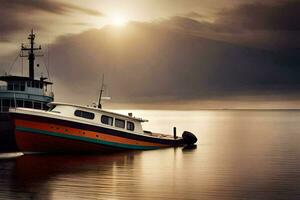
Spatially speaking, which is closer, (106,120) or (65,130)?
(65,130)

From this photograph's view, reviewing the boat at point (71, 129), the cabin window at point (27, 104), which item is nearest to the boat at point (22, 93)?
the cabin window at point (27, 104)

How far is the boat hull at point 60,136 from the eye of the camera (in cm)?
3139

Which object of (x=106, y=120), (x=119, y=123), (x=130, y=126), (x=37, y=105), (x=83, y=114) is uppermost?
(x=37, y=105)

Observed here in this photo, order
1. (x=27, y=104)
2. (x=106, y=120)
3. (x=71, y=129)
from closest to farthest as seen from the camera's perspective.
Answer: (x=71, y=129) < (x=106, y=120) < (x=27, y=104)

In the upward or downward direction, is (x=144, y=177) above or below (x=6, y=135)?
below

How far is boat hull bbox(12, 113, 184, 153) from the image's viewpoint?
31391mm

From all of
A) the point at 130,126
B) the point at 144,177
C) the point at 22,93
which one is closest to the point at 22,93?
the point at 22,93

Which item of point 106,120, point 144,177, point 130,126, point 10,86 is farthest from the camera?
point 10,86

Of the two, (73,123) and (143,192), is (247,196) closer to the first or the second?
(143,192)

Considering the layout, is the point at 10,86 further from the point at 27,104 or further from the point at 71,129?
the point at 71,129

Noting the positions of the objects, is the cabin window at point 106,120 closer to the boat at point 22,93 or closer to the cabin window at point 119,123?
the cabin window at point 119,123

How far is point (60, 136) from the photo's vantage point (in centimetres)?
3219

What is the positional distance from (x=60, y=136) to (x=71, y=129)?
1.09 meters

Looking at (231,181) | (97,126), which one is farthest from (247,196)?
(97,126)
